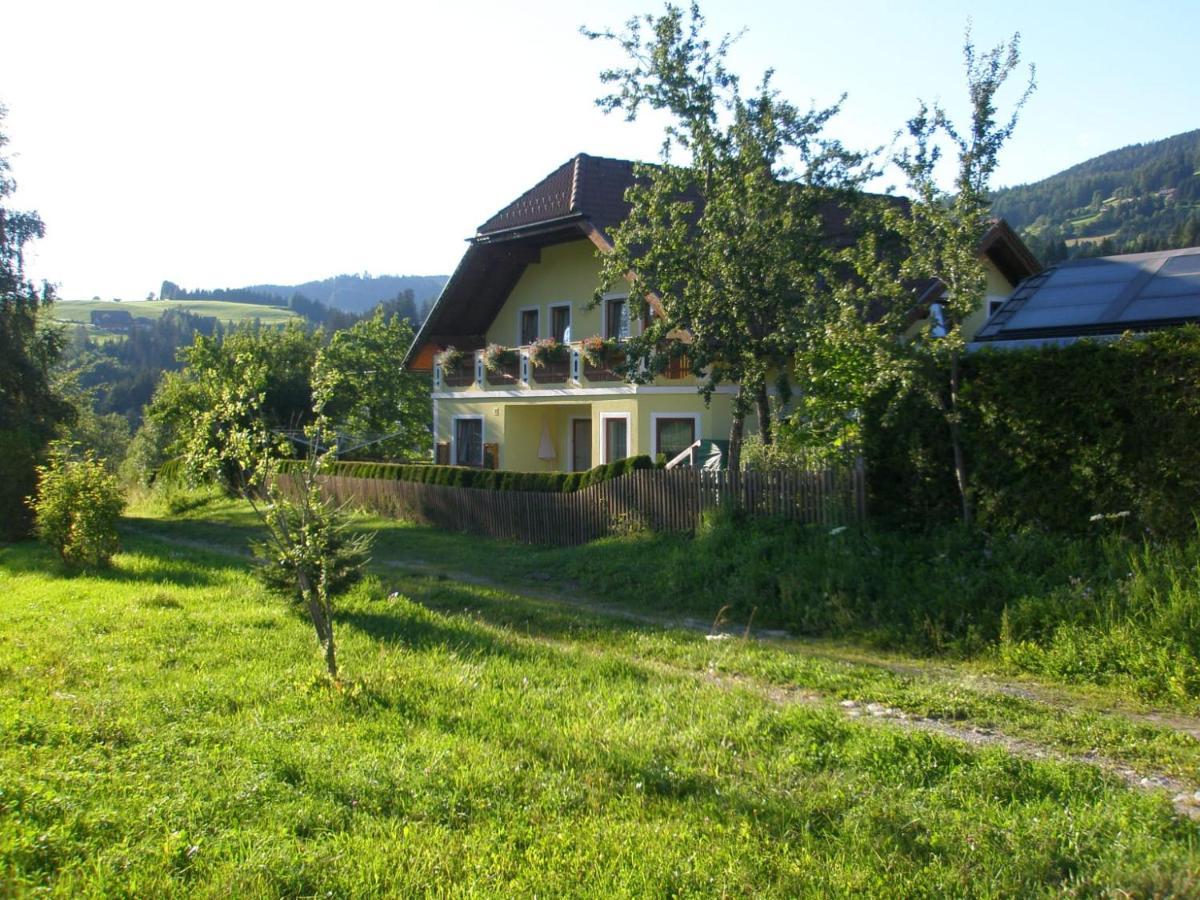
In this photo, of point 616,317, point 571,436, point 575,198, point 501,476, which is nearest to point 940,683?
point 501,476

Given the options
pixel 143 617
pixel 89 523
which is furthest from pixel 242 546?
pixel 143 617

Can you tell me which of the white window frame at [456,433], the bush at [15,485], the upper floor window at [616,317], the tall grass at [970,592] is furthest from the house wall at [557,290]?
the tall grass at [970,592]

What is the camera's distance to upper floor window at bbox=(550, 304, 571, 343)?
27.5 meters

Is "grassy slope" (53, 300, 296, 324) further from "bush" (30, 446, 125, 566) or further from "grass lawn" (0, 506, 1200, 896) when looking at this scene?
"grass lawn" (0, 506, 1200, 896)

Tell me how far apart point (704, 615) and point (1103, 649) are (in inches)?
188

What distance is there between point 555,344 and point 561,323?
7.35ft

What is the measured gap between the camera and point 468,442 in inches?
1187

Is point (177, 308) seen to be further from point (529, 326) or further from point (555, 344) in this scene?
point (555, 344)

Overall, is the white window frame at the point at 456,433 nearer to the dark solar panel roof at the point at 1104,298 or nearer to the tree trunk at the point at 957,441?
the dark solar panel roof at the point at 1104,298

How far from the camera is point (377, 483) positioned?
24203 millimetres

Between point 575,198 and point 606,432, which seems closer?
point 575,198

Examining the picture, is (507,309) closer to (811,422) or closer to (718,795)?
(811,422)

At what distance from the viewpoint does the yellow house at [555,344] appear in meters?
23.2

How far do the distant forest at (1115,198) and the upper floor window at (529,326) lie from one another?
3952 centimetres
